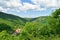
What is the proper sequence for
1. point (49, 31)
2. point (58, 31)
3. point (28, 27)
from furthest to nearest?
1. point (28, 27)
2. point (49, 31)
3. point (58, 31)

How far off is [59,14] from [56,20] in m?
2.61

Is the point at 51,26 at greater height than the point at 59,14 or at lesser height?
lesser

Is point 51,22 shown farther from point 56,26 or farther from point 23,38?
point 23,38

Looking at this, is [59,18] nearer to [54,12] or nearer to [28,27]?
[54,12]

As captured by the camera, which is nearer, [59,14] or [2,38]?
[2,38]

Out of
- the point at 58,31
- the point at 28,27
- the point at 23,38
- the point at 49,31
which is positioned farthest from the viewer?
the point at 28,27

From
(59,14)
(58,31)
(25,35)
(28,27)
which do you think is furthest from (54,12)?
(28,27)

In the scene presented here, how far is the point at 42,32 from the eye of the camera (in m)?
66.9

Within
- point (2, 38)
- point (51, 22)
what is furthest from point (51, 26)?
point (2, 38)

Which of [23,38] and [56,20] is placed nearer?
[23,38]

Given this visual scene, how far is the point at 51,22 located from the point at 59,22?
8.86 feet

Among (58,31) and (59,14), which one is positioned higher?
(59,14)

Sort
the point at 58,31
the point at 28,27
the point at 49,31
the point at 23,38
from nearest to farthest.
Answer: the point at 23,38 < the point at 58,31 < the point at 49,31 < the point at 28,27

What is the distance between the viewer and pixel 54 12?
198 feet
